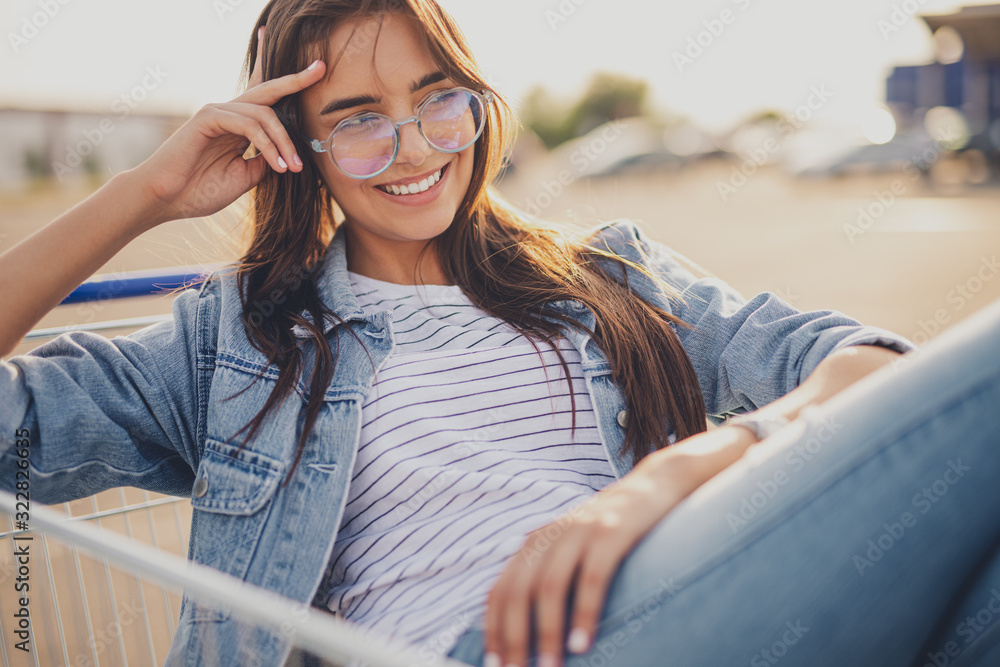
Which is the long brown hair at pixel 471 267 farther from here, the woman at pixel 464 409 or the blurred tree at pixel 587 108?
the blurred tree at pixel 587 108

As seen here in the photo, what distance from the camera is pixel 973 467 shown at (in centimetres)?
110

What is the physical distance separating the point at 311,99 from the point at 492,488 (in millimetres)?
989

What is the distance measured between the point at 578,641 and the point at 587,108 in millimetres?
63507

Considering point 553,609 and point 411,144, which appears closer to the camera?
point 553,609

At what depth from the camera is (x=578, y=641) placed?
108 cm

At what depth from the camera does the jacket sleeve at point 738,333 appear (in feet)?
5.72

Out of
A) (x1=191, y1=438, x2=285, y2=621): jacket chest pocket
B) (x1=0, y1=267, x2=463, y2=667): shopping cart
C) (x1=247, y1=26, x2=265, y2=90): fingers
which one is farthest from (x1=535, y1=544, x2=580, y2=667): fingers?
(x1=247, y1=26, x2=265, y2=90): fingers

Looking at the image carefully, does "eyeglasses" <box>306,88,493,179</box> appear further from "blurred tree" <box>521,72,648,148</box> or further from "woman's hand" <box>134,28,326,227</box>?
"blurred tree" <box>521,72,648,148</box>

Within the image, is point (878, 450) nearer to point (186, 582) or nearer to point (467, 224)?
point (186, 582)

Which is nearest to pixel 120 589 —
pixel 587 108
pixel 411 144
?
pixel 411 144

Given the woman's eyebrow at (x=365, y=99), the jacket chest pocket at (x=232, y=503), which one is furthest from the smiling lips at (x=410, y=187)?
the jacket chest pocket at (x=232, y=503)

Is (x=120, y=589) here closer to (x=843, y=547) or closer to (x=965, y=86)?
(x=843, y=547)

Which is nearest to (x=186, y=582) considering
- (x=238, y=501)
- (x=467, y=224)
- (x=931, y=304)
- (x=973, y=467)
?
(x=238, y=501)

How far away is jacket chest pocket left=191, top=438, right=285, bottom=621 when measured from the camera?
1.61 metres
